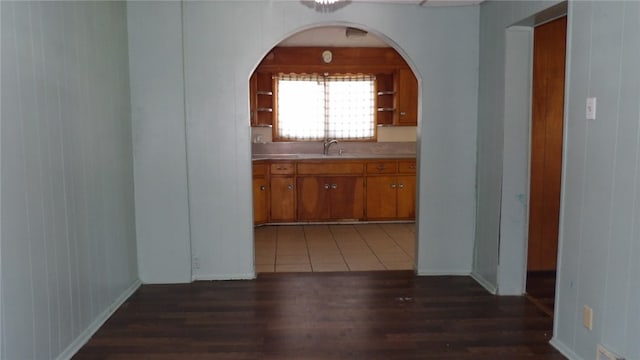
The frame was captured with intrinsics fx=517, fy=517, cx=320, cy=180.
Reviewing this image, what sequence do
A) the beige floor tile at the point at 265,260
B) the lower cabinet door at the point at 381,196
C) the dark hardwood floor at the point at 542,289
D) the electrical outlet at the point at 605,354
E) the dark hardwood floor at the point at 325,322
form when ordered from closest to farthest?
the electrical outlet at the point at 605,354 → the dark hardwood floor at the point at 325,322 → the dark hardwood floor at the point at 542,289 → the beige floor tile at the point at 265,260 → the lower cabinet door at the point at 381,196

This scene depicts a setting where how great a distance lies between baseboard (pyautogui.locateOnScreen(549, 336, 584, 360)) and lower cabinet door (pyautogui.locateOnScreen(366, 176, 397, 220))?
3989 mm

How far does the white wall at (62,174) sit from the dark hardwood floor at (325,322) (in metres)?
0.34

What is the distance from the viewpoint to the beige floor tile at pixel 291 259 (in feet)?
16.7

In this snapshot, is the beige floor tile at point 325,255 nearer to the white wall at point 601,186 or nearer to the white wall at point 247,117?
the white wall at point 247,117

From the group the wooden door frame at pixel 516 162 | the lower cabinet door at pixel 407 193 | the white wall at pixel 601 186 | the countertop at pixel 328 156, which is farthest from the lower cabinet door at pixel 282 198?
the white wall at pixel 601 186

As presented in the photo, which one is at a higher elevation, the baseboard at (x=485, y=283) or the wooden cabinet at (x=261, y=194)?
the wooden cabinet at (x=261, y=194)

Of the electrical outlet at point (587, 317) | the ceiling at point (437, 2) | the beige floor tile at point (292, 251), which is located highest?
the ceiling at point (437, 2)

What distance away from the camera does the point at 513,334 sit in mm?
3305

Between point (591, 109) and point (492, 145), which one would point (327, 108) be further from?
point (591, 109)

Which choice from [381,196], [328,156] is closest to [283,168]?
[328,156]

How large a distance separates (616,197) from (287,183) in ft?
15.8

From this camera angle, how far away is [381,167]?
7.01 metres

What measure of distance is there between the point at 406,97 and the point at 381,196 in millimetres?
1469

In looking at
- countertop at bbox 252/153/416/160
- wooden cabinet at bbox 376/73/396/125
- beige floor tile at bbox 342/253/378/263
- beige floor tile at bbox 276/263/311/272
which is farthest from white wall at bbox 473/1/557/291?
wooden cabinet at bbox 376/73/396/125
